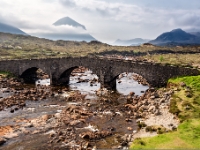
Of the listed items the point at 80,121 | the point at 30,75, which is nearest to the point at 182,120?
the point at 80,121

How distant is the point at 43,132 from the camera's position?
26766 millimetres

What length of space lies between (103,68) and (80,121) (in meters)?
21.1

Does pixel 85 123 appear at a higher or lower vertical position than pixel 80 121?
lower

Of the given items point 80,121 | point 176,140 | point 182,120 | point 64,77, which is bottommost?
point 80,121

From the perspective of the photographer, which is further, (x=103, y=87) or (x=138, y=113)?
(x=103, y=87)

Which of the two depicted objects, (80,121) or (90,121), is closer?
(80,121)

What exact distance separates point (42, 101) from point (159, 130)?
23.3m

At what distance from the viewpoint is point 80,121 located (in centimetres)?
2980

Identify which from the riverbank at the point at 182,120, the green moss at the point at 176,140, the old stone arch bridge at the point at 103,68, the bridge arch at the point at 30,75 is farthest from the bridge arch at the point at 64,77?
the green moss at the point at 176,140

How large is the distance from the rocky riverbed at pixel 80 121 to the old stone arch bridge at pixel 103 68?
5123 millimetres

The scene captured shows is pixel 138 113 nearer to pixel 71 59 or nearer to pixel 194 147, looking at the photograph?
pixel 194 147

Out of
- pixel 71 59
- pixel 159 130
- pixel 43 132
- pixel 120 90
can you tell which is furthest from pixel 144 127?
pixel 71 59

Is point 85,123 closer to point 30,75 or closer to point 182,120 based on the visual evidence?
point 182,120

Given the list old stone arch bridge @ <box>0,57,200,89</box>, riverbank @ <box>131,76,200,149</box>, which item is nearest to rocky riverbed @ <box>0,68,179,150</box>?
riverbank @ <box>131,76,200,149</box>
